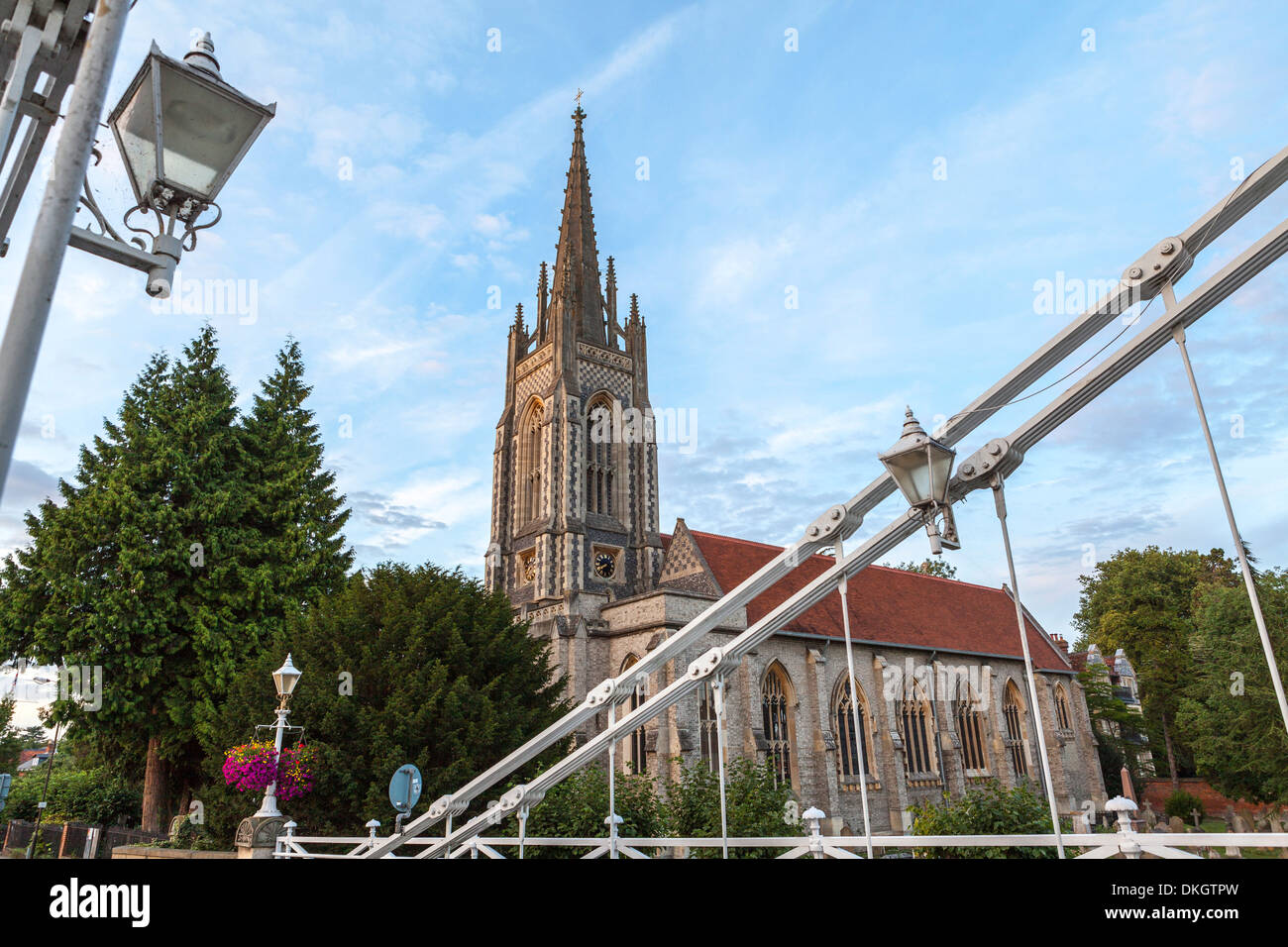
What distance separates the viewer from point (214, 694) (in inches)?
813

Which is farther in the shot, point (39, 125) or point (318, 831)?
point (318, 831)

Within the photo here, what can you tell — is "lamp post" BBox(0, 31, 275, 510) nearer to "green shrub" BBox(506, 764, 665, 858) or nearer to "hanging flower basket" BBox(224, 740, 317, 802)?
"green shrub" BBox(506, 764, 665, 858)

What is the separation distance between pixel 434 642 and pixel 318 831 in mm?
4205

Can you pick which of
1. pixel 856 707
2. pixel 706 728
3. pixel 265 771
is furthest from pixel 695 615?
pixel 856 707

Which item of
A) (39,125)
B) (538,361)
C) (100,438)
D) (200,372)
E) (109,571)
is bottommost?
(39,125)

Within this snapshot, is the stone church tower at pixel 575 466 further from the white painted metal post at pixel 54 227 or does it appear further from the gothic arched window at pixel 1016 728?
the white painted metal post at pixel 54 227

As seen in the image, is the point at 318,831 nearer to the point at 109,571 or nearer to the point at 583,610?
the point at 109,571

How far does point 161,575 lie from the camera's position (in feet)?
66.6

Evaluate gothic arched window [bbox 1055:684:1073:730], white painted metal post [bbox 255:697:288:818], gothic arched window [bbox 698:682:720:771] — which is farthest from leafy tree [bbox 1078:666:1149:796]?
white painted metal post [bbox 255:697:288:818]

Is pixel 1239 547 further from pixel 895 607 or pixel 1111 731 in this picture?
pixel 1111 731

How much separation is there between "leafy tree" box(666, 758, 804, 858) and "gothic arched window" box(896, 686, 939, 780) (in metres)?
19.5

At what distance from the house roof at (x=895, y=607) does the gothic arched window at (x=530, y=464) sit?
5829 millimetres

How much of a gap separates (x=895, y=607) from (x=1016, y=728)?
778 centimetres
